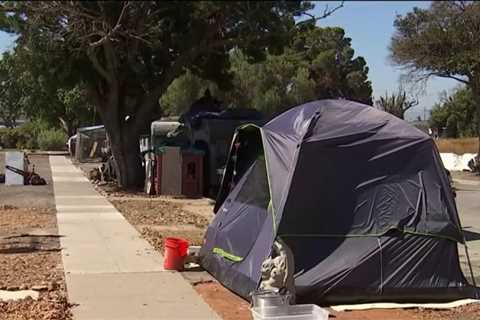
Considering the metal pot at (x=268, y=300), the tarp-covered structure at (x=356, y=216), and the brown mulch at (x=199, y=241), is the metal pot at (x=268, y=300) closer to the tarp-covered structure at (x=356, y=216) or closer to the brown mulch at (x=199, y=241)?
the brown mulch at (x=199, y=241)

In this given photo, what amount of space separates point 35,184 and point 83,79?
4421mm

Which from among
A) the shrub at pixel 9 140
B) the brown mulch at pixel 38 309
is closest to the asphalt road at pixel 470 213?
the brown mulch at pixel 38 309

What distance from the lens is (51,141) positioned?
57.0m

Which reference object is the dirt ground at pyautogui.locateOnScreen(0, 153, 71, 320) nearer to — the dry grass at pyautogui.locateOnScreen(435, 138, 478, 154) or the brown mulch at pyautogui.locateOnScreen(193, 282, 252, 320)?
the brown mulch at pyautogui.locateOnScreen(193, 282, 252, 320)

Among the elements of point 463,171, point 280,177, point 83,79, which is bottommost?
point 463,171

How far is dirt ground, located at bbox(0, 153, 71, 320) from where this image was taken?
7.34m

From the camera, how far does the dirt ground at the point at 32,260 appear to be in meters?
7.34

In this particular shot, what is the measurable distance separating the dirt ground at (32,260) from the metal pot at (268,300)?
1800 mm

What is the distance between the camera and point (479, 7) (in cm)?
3111

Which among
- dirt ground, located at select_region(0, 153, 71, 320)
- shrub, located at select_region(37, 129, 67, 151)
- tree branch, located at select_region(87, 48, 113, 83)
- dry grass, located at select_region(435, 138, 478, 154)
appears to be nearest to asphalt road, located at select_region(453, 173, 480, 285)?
dirt ground, located at select_region(0, 153, 71, 320)

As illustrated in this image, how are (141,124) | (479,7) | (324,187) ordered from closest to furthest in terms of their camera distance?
(324,187) < (141,124) < (479,7)

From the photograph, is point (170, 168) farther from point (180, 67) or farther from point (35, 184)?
point (35, 184)

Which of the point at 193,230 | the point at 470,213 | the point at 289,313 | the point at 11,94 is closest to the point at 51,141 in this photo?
the point at 11,94

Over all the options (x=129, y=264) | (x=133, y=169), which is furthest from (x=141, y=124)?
(x=129, y=264)
